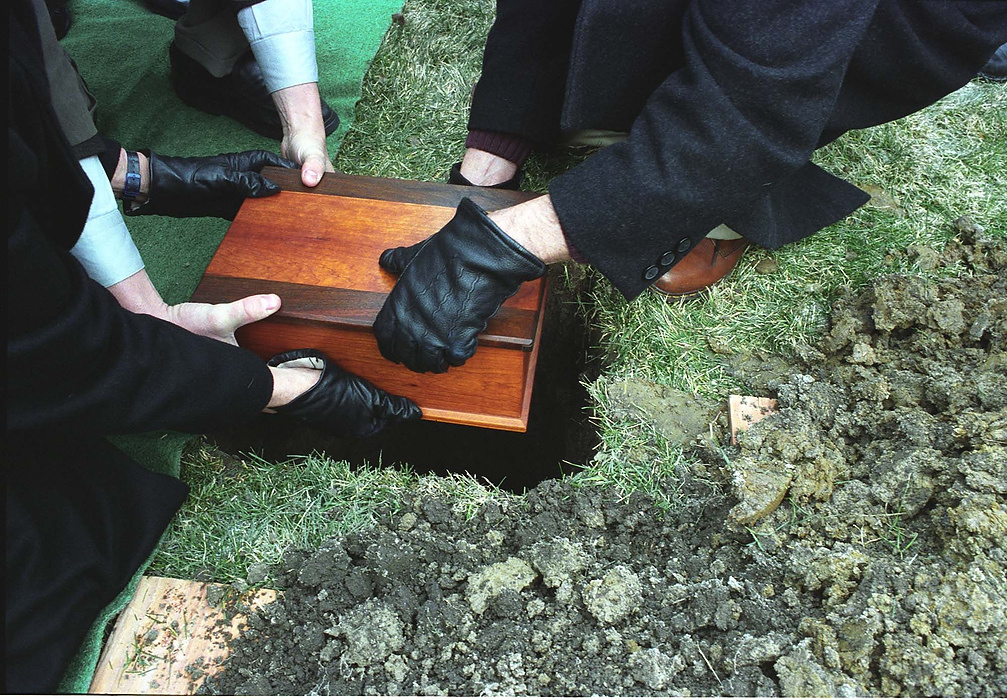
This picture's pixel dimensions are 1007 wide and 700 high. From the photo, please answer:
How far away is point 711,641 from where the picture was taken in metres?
1.28

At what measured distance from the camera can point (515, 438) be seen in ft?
7.53

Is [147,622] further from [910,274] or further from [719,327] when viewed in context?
[910,274]

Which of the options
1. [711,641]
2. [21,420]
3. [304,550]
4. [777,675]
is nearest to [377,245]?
[304,550]

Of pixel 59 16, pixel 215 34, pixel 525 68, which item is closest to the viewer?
pixel 525 68

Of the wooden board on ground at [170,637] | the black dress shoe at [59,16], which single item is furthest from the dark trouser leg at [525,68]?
the black dress shoe at [59,16]

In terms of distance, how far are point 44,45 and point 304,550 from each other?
4.22 feet

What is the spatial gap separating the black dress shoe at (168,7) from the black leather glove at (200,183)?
1.36 meters

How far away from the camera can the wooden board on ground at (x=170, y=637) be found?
1.26m

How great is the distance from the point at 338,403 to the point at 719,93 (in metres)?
1.03

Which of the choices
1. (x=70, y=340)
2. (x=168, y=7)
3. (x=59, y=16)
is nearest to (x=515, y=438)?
(x=70, y=340)

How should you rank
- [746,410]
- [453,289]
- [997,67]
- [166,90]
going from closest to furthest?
[453,289] < [746,410] < [997,67] < [166,90]

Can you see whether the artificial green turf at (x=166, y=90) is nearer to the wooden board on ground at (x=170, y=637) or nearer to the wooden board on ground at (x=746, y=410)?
the wooden board on ground at (x=170, y=637)

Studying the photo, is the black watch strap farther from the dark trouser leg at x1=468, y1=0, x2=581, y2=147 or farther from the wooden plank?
the dark trouser leg at x1=468, y1=0, x2=581, y2=147

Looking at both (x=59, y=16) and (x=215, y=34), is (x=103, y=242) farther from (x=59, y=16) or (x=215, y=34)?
(x=59, y=16)
